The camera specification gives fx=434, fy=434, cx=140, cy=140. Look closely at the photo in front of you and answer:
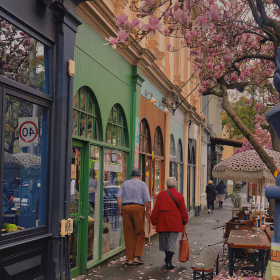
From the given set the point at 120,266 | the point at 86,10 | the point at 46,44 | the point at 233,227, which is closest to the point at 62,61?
the point at 46,44

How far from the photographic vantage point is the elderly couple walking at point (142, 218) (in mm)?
8680

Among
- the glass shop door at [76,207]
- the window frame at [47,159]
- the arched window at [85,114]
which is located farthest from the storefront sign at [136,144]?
the window frame at [47,159]

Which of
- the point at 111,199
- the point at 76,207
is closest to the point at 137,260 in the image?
the point at 111,199

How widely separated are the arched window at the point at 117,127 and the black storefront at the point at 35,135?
3.26 m

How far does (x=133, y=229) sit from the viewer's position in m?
8.74

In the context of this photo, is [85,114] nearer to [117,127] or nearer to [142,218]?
[117,127]

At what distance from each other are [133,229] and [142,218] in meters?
0.28

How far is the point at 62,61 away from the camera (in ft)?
19.5

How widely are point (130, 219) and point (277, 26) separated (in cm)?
455

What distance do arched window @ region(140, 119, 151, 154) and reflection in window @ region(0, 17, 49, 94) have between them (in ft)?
21.6

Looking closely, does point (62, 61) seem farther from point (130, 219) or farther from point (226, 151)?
point (226, 151)

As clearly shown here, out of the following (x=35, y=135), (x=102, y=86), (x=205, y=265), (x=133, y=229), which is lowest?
(x=205, y=265)

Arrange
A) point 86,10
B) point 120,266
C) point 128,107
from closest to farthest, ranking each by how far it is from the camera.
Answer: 1. point 86,10
2. point 120,266
3. point 128,107

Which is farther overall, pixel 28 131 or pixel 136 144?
pixel 136 144
